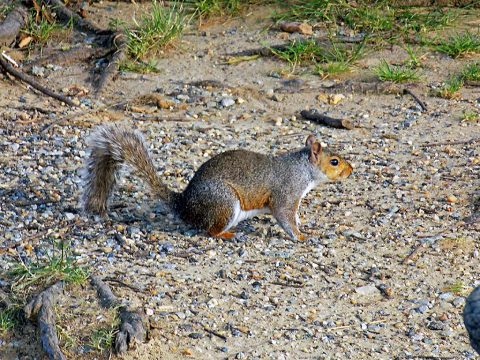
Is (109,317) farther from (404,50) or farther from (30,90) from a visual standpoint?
(404,50)

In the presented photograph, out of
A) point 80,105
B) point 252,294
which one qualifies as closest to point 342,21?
point 80,105

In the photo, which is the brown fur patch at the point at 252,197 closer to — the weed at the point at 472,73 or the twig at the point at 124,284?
the twig at the point at 124,284

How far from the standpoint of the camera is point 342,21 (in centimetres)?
855

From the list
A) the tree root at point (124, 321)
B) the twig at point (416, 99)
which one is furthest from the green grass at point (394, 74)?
the tree root at point (124, 321)

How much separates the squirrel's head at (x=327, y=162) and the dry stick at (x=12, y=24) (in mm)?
3228

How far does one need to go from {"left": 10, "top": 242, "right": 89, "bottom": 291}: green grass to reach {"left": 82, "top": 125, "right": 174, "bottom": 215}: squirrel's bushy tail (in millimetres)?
743

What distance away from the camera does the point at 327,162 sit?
5.79 metres

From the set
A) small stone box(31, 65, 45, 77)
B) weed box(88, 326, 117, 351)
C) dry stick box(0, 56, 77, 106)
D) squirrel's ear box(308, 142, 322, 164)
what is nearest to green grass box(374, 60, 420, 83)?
squirrel's ear box(308, 142, 322, 164)

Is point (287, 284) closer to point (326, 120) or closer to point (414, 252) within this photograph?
point (414, 252)

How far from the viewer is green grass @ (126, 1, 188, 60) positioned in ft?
25.9

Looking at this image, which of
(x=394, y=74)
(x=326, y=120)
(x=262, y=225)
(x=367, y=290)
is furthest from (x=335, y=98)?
(x=367, y=290)

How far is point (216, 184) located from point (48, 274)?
1075 millimetres

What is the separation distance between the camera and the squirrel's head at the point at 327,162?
18.9 feet

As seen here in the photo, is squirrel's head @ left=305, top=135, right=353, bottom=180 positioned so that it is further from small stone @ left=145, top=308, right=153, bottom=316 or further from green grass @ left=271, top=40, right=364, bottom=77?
green grass @ left=271, top=40, right=364, bottom=77
